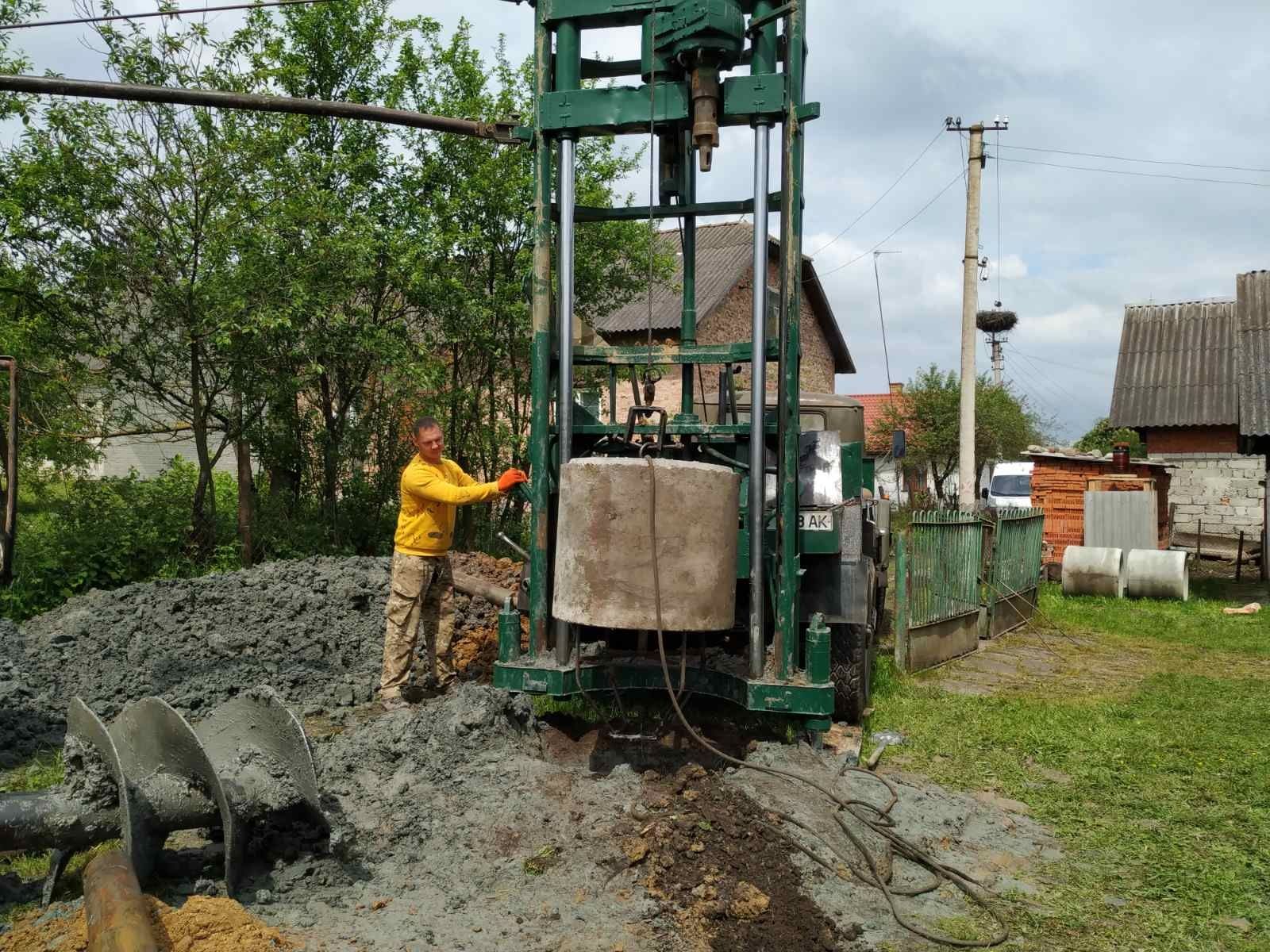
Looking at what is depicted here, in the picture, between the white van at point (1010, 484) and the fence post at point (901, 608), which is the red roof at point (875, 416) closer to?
the white van at point (1010, 484)

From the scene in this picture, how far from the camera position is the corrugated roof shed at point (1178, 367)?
63.6 feet

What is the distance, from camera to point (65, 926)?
3.50 m

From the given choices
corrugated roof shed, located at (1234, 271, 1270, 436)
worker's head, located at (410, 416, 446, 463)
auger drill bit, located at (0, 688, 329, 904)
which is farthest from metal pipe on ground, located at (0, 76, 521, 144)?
corrugated roof shed, located at (1234, 271, 1270, 436)

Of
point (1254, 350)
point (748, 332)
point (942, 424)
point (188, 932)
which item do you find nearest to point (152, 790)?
point (188, 932)

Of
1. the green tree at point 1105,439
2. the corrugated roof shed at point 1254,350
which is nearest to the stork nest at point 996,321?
the green tree at point 1105,439

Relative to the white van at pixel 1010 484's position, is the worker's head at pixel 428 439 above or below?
above

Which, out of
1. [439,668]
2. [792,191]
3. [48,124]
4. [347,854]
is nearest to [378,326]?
[48,124]

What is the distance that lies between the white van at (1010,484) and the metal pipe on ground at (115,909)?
23.1 m

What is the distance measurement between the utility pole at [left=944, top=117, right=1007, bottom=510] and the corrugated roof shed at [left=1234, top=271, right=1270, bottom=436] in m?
4.57

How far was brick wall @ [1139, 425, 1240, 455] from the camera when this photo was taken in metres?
19.8

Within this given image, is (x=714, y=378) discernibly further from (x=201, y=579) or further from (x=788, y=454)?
(x=788, y=454)

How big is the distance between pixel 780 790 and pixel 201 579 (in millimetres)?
7033

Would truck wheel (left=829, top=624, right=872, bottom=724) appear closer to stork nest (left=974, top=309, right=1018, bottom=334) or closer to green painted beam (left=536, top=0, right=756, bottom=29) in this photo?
green painted beam (left=536, top=0, right=756, bottom=29)

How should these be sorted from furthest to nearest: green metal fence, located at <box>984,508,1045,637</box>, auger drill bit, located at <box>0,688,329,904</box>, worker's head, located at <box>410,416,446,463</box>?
green metal fence, located at <box>984,508,1045,637</box> → worker's head, located at <box>410,416,446,463</box> → auger drill bit, located at <box>0,688,329,904</box>
